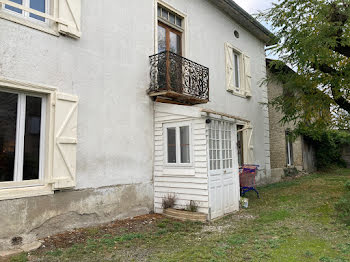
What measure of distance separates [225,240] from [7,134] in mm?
3969

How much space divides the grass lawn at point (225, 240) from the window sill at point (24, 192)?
2.64ft

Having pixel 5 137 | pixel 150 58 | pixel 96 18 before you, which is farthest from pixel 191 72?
pixel 5 137

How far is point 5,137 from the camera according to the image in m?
4.30

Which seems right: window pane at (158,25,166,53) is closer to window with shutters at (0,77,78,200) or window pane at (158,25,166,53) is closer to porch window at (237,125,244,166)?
window with shutters at (0,77,78,200)

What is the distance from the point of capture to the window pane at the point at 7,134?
13.9 ft

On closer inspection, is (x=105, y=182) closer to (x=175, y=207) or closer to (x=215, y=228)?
(x=175, y=207)

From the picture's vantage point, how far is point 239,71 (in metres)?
10.7

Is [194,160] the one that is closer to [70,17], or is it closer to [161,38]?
[161,38]

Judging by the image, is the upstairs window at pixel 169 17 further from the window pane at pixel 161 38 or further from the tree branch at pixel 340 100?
the tree branch at pixel 340 100

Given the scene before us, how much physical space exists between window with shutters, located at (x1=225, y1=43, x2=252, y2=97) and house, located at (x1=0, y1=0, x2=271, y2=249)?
1.61m

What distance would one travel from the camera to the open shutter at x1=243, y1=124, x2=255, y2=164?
32.9 ft

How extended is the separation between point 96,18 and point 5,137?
2.99 meters

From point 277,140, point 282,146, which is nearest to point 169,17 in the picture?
point 277,140

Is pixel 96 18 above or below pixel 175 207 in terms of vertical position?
above
